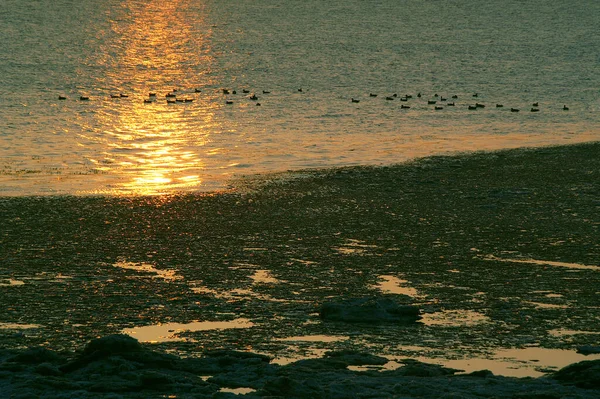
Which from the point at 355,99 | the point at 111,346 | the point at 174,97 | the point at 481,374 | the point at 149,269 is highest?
the point at 174,97

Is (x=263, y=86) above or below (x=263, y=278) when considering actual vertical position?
above

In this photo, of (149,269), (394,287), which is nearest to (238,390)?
(394,287)

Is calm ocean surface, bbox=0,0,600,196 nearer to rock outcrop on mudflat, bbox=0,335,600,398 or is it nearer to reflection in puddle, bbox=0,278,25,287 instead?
reflection in puddle, bbox=0,278,25,287

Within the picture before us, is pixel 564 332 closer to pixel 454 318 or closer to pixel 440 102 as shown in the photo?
pixel 454 318

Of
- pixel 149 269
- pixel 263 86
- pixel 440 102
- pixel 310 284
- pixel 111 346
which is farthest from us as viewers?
pixel 263 86

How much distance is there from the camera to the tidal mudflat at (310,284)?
12.0 m

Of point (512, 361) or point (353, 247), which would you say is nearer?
point (512, 361)

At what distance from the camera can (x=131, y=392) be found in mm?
11383

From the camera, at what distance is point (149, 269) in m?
17.7

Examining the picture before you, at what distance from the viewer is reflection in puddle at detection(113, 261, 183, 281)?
17219 mm

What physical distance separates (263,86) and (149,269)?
134 ft

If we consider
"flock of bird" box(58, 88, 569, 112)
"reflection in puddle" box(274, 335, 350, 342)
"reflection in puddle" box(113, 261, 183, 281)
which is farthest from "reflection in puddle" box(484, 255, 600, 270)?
"flock of bird" box(58, 88, 569, 112)

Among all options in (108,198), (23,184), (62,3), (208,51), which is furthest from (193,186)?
(62,3)

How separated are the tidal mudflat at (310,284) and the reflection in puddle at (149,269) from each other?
0.21 ft
